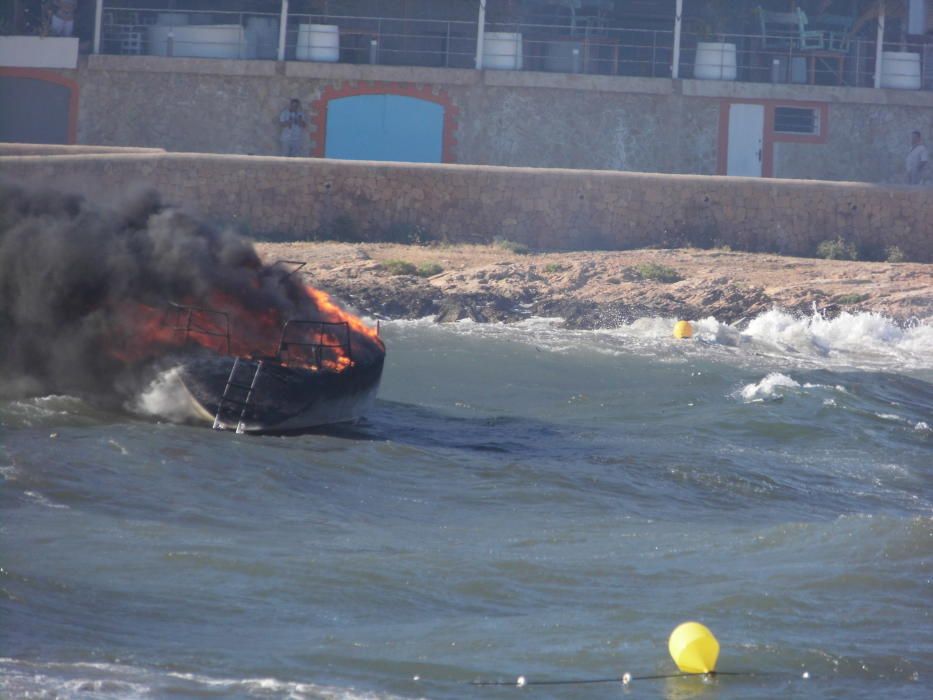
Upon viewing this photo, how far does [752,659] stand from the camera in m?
8.14

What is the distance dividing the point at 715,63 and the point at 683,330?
498 inches

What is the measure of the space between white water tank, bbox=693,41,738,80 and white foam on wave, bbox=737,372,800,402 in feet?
50.9

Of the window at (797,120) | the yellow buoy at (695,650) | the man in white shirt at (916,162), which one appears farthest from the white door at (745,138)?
the yellow buoy at (695,650)

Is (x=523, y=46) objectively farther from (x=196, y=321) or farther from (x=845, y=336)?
(x=196, y=321)

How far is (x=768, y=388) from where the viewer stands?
57.0 ft

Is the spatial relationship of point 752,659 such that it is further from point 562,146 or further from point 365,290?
point 562,146

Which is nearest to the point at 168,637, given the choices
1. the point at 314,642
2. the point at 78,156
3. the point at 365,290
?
the point at 314,642

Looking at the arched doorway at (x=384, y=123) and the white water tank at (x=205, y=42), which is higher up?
the white water tank at (x=205, y=42)

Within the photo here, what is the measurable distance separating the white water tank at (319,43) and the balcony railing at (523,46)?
0.08ft

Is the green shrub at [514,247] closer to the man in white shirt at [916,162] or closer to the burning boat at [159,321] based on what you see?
the man in white shirt at [916,162]

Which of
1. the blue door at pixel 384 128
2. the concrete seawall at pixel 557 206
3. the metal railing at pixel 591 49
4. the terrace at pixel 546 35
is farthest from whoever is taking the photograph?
the metal railing at pixel 591 49

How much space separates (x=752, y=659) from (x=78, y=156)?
1848cm

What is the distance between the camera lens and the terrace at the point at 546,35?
3216cm

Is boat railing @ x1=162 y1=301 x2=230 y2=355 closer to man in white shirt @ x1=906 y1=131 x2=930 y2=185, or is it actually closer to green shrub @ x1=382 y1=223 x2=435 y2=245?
green shrub @ x1=382 y1=223 x2=435 y2=245
